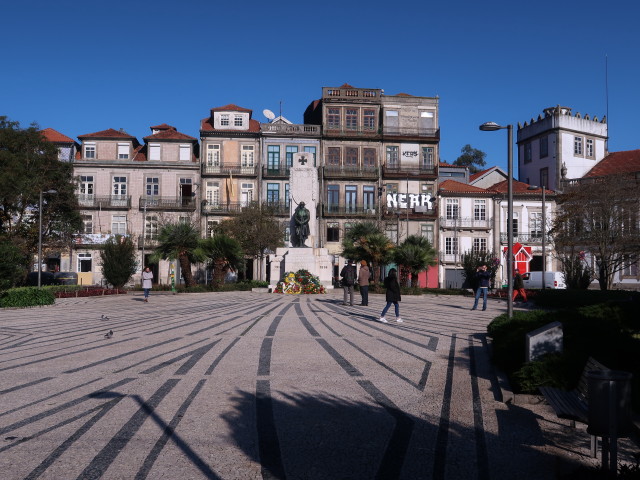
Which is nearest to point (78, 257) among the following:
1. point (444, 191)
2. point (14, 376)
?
point (444, 191)

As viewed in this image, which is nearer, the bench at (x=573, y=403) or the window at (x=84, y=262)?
the bench at (x=573, y=403)

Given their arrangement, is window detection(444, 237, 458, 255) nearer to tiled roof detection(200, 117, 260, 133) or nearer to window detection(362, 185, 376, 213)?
window detection(362, 185, 376, 213)

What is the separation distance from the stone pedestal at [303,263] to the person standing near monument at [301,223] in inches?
27.3

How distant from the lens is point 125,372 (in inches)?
370

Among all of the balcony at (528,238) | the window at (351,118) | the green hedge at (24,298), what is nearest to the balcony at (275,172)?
the window at (351,118)

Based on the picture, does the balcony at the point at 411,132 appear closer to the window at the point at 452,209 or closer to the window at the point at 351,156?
the window at the point at 351,156

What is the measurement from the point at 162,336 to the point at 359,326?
5.21m

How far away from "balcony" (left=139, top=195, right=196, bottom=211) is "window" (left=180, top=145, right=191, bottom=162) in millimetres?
3675

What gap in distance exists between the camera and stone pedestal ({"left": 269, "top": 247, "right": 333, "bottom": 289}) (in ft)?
112

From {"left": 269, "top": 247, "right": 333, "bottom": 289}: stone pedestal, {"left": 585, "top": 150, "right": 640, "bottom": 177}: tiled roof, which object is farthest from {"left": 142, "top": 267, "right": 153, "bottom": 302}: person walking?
{"left": 585, "top": 150, "right": 640, "bottom": 177}: tiled roof

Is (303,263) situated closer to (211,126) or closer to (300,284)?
(300,284)

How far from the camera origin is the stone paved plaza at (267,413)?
517 centimetres

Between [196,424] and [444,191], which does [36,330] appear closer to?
[196,424]

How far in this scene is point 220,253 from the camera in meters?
36.1
